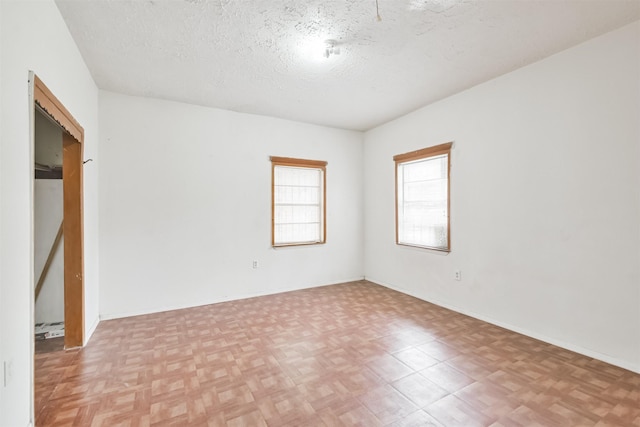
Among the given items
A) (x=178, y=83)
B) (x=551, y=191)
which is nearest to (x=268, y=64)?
(x=178, y=83)

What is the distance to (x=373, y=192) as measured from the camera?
203 inches

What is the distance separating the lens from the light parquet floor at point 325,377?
5.89ft

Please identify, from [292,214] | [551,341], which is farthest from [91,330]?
[551,341]

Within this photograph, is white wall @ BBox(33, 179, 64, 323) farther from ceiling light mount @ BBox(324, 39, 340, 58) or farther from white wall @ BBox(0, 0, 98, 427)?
ceiling light mount @ BBox(324, 39, 340, 58)

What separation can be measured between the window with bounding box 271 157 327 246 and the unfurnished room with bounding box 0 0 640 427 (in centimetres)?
8

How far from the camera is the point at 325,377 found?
2221 mm

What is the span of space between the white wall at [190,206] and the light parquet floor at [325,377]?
2.14 feet

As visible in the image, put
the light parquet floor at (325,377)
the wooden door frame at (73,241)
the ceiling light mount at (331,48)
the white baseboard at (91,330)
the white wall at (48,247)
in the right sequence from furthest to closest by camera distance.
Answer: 1. the white wall at (48,247)
2. the white baseboard at (91,330)
3. the wooden door frame at (73,241)
4. the ceiling light mount at (331,48)
5. the light parquet floor at (325,377)

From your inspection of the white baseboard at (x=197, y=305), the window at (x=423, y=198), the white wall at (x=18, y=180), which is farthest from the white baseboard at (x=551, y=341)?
the white wall at (x=18, y=180)

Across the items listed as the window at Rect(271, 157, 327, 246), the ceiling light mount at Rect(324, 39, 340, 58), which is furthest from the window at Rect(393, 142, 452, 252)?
the ceiling light mount at Rect(324, 39, 340, 58)

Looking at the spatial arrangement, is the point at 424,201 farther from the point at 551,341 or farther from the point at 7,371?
the point at 7,371

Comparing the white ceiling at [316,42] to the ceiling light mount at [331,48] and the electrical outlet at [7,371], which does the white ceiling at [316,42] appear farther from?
the electrical outlet at [7,371]

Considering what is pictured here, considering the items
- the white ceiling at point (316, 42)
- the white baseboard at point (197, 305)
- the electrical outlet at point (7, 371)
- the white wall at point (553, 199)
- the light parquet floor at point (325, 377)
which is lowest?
the light parquet floor at point (325, 377)

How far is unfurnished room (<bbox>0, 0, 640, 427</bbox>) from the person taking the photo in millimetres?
1865
